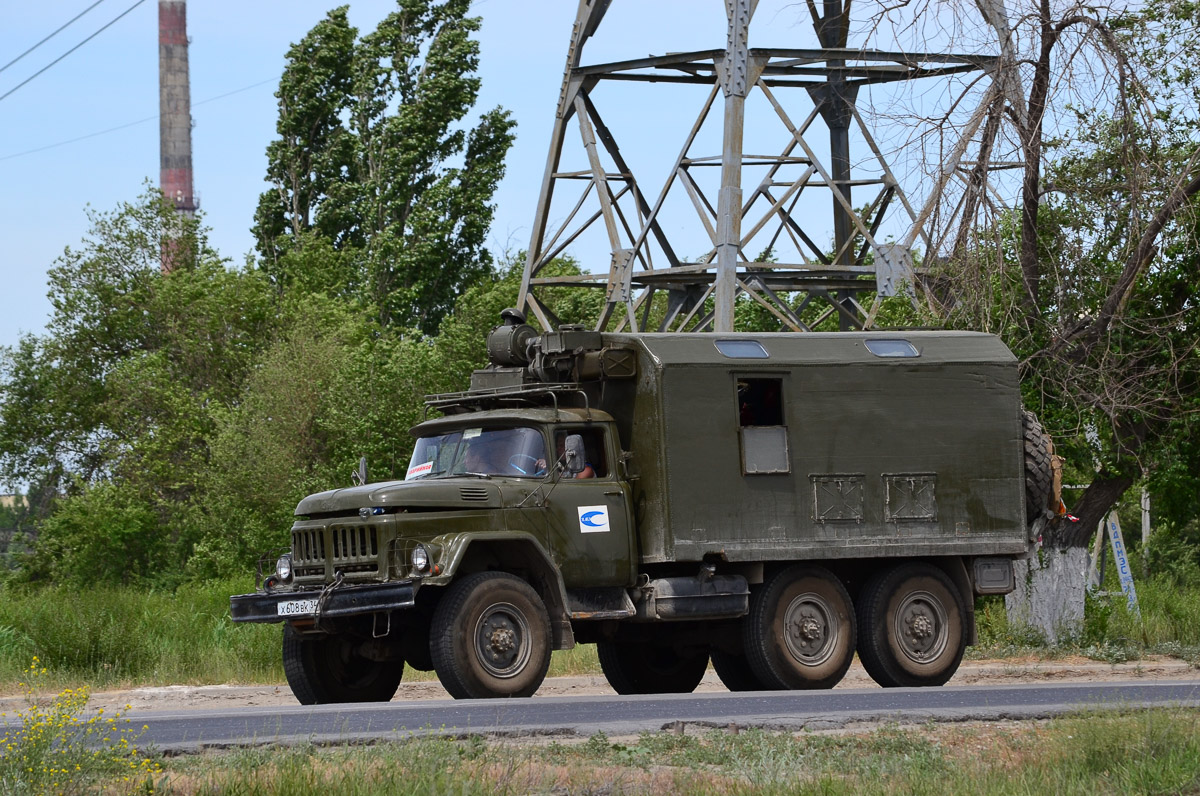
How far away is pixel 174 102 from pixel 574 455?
5175 centimetres

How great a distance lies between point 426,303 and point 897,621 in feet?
129

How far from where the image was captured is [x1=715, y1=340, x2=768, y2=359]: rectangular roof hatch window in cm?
1523

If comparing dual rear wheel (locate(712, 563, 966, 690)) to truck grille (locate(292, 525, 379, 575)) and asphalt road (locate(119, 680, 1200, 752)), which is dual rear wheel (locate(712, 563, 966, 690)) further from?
truck grille (locate(292, 525, 379, 575))

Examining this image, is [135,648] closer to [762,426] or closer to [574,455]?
[574,455]

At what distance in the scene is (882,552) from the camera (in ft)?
50.9

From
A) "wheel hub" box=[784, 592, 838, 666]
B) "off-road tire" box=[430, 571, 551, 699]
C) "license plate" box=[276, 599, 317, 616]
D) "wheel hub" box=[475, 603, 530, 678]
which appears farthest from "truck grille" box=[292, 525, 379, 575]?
"wheel hub" box=[784, 592, 838, 666]

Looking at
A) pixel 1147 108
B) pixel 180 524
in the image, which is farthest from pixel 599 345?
pixel 180 524

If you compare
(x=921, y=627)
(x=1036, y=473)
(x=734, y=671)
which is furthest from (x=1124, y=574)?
(x=734, y=671)

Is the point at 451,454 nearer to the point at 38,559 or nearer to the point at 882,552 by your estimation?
the point at 882,552

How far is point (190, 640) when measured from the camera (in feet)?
68.3

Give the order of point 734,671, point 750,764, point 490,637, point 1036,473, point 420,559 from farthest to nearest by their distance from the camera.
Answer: point 1036,473 < point 734,671 < point 490,637 < point 420,559 < point 750,764

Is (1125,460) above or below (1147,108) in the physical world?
below

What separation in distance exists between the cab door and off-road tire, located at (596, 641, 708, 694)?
2.79m

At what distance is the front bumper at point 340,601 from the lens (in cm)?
1280
